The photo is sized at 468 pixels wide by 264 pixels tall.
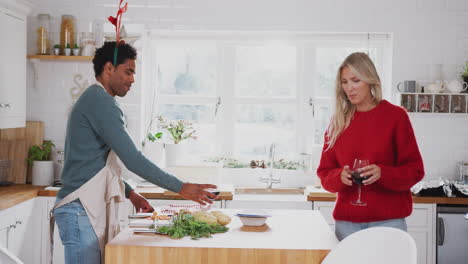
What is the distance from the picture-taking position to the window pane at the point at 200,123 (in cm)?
526

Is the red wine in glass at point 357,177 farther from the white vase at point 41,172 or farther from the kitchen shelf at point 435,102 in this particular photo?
the white vase at point 41,172

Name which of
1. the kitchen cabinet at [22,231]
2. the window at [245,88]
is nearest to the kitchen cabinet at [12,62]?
the kitchen cabinet at [22,231]

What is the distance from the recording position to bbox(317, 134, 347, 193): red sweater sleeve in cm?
270

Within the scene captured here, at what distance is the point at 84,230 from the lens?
8.16 ft

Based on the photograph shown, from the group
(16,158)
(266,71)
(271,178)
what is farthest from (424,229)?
(16,158)

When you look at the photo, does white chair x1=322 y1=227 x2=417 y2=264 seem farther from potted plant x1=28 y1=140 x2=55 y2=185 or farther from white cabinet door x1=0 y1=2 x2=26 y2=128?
potted plant x1=28 y1=140 x2=55 y2=185

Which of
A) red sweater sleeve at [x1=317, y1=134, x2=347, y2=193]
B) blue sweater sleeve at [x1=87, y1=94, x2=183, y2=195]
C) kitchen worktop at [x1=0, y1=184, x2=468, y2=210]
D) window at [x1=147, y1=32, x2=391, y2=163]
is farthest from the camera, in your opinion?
window at [x1=147, y1=32, x2=391, y2=163]

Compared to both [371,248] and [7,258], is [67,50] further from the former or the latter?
[371,248]

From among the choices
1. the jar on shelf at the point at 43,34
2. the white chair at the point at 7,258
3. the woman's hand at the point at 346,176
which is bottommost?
the white chair at the point at 7,258

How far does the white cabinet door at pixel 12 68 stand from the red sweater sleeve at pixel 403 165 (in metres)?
2.84

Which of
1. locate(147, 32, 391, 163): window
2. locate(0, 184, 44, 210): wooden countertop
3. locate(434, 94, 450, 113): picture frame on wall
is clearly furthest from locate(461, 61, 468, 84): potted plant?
locate(0, 184, 44, 210): wooden countertop

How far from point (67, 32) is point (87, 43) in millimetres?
201

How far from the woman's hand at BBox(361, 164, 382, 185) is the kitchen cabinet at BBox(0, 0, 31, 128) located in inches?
110

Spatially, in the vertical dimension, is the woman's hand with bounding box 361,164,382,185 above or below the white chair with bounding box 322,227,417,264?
above
